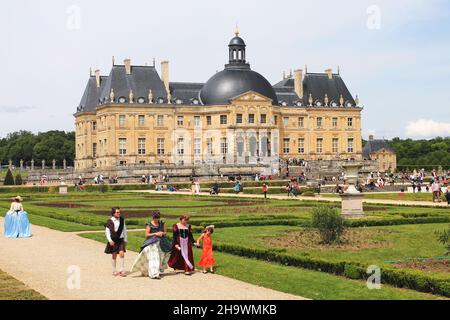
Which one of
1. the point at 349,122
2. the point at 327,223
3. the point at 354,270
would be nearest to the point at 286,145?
the point at 349,122

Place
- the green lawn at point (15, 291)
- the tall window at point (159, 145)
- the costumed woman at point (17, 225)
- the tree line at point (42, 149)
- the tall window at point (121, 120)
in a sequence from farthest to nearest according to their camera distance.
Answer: the tree line at point (42, 149) → the tall window at point (159, 145) → the tall window at point (121, 120) → the costumed woman at point (17, 225) → the green lawn at point (15, 291)

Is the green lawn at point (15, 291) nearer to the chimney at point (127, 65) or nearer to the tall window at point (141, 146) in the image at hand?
the tall window at point (141, 146)

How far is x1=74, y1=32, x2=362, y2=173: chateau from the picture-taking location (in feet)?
259

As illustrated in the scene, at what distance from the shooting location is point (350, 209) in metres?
26.9

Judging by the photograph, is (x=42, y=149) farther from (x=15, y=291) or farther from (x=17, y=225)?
(x=15, y=291)

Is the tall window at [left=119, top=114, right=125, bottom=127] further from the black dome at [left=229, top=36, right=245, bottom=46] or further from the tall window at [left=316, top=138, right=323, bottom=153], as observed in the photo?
the tall window at [left=316, top=138, right=323, bottom=153]

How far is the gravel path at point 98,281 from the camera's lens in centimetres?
1242

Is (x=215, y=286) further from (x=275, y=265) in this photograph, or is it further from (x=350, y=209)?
(x=350, y=209)

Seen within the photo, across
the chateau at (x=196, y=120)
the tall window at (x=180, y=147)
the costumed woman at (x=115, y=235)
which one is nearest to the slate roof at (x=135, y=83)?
the chateau at (x=196, y=120)

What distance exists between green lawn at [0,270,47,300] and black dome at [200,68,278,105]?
6692 cm

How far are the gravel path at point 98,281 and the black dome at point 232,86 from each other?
62249 mm

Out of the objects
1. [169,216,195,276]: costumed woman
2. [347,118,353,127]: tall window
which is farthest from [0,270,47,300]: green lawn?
[347,118,353,127]: tall window

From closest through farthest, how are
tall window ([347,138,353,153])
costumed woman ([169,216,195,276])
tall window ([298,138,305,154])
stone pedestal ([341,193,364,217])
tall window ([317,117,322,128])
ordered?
costumed woman ([169,216,195,276])
stone pedestal ([341,193,364,217])
tall window ([298,138,305,154])
tall window ([317,117,322,128])
tall window ([347,138,353,153])
